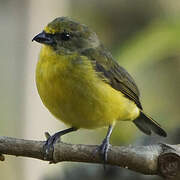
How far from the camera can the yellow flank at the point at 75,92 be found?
418cm

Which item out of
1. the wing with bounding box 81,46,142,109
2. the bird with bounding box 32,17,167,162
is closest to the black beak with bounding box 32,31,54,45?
the bird with bounding box 32,17,167,162

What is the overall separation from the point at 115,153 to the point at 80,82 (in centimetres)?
81

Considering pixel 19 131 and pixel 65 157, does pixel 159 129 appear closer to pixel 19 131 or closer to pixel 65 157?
pixel 65 157

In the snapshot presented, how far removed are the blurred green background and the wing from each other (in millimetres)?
104

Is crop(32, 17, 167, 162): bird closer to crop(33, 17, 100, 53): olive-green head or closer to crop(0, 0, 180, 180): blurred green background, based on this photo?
crop(33, 17, 100, 53): olive-green head

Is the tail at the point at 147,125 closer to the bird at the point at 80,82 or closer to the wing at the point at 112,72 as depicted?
the bird at the point at 80,82

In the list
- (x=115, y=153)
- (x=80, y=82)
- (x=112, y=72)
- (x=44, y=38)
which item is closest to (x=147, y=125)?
(x=112, y=72)

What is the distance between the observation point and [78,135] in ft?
22.8

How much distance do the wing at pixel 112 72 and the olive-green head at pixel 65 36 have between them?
0.08m

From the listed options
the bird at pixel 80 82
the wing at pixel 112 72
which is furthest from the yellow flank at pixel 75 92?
the wing at pixel 112 72

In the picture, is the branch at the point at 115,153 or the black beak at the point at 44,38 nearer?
the branch at the point at 115,153

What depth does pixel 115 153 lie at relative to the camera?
11.7 feet

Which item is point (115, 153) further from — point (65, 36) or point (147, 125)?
point (147, 125)

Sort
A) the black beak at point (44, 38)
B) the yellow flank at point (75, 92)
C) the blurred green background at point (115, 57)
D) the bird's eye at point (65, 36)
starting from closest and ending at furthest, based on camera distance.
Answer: the yellow flank at point (75, 92)
the black beak at point (44, 38)
the bird's eye at point (65, 36)
the blurred green background at point (115, 57)
